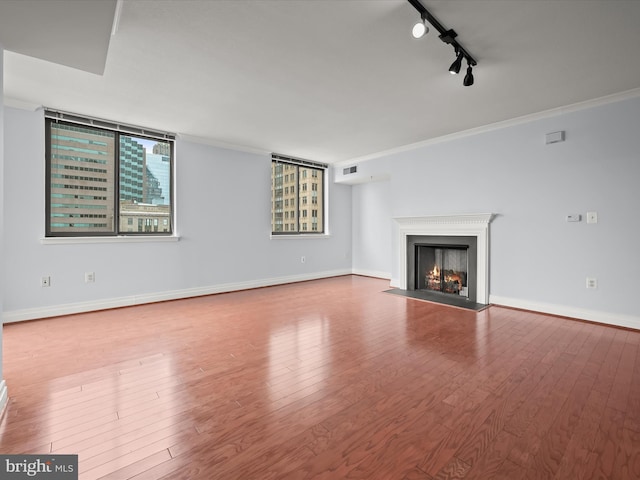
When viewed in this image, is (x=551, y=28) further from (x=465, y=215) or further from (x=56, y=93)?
(x=56, y=93)

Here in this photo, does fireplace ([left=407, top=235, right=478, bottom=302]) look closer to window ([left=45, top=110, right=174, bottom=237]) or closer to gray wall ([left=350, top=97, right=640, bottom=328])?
gray wall ([left=350, top=97, right=640, bottom=328])

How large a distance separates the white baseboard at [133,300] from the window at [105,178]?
2.99 ft

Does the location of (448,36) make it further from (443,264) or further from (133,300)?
(133,300)

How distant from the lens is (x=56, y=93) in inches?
128

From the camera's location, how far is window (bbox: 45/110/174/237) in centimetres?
382

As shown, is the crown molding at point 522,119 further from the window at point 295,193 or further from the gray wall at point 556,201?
the window at point 295,193

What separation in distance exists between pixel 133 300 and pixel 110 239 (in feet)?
2.96

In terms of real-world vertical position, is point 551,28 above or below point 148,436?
above

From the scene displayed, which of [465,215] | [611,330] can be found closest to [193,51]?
[465,215]

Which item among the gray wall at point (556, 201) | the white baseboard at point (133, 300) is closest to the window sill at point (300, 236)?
the white baseboard at point (133, 300)

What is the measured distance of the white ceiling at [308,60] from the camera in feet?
6.52

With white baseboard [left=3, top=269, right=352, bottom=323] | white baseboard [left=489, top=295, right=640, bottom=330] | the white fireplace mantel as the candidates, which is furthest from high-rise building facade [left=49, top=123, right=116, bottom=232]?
white baseboard [left=489, top=295, right=640, bottom=330]

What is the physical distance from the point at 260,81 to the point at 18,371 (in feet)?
10.3

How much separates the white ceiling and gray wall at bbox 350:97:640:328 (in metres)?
0.38
